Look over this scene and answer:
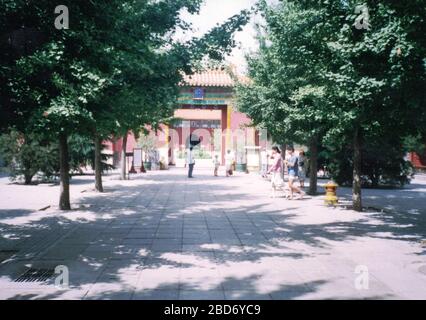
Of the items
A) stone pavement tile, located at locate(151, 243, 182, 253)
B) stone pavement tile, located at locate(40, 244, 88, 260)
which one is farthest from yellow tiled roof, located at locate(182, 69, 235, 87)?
→ stone pavement tile, located at locate(40, 244, 88, 260)

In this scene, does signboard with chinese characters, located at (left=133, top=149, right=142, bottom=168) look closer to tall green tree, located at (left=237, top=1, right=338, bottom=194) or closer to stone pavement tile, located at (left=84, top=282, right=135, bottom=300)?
tall green tree, located at (left=237, top=1, right=338, bottom=194)

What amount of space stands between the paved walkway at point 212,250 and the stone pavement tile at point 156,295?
0.04 ft

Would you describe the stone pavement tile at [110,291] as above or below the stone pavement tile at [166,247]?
below

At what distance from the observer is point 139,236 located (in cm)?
871

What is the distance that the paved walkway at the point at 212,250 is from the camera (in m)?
5.46

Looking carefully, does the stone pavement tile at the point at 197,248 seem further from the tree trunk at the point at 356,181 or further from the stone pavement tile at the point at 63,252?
the tree trunk at the point at 356,181

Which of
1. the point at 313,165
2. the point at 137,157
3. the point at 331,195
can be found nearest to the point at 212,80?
the point at 137,157

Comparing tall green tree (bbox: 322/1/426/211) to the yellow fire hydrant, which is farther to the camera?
the yellow fire hydrant

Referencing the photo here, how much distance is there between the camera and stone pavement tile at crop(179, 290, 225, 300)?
5.10 m

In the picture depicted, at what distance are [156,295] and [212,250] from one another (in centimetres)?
251

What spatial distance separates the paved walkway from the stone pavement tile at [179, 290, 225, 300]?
12mm

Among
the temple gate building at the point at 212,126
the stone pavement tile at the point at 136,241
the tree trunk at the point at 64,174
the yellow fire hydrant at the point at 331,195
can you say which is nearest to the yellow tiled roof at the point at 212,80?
the temple gate building at the point at 212,126

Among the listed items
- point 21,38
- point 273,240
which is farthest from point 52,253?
point 273,240
